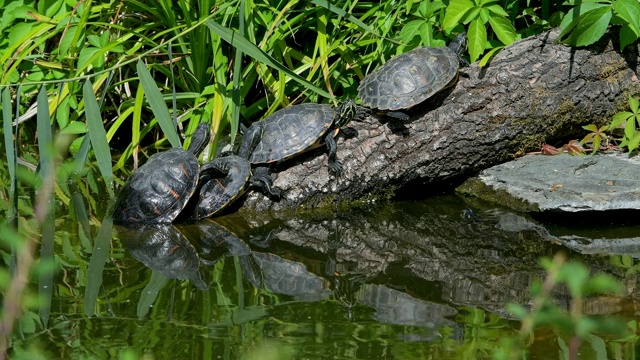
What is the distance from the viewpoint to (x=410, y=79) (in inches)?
204

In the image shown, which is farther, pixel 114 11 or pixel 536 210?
pixel 114 11

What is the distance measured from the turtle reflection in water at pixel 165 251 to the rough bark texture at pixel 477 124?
0.64 m

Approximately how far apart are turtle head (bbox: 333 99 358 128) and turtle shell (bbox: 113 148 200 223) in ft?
3.22

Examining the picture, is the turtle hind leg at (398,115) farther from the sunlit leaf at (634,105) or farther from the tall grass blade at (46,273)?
the tall grass blade at (46,273)

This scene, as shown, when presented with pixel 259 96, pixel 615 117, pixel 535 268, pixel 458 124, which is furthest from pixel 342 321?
pixel 259 96

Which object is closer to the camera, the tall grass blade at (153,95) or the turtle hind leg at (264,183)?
the tall grass blade at (153,95)

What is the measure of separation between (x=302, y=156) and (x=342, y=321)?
6.89ft

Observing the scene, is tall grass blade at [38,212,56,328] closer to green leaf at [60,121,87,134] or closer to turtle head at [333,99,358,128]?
green leaf at [60,121,87,134]

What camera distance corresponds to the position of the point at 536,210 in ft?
15.5

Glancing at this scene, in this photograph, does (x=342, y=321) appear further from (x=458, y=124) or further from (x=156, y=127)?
(x=156, y=127)

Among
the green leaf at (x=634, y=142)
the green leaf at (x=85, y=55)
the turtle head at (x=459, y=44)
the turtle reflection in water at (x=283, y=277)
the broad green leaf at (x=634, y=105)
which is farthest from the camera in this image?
the turtle head at (x=459, y=44)

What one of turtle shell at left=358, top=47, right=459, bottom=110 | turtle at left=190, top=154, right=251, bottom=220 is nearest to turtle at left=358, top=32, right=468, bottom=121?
turtle shell at left=358, top=47, right=459, bottom=110

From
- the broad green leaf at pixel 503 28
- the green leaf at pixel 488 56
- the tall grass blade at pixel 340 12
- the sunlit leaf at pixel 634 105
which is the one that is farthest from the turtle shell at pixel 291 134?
the sunlit leaf at pixel 634 105

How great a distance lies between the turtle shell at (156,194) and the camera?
4691 millimetres
